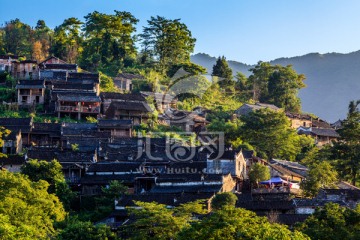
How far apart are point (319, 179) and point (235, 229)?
787 inches

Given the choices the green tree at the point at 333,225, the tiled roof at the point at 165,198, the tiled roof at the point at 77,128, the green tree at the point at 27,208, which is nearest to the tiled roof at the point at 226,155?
the tiled roof at the point at 165,198

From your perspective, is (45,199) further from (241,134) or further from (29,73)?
(29,73)

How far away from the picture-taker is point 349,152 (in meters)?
49.3

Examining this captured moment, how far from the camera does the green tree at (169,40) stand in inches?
3088

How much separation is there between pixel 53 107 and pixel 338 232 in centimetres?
3633

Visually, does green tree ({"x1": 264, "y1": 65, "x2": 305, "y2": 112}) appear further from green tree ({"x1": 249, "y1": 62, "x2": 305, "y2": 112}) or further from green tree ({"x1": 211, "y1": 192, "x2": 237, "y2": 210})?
green tree ({"x1": 211, "y1": 192, "x2": 237, "y2": 210})

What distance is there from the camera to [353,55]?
11262 centimetres

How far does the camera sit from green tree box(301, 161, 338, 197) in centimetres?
4500

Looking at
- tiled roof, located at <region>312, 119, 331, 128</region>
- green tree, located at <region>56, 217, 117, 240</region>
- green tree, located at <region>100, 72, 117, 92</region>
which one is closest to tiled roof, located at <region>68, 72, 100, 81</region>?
green tree, located at <region>100, 72, 117, 92</region>

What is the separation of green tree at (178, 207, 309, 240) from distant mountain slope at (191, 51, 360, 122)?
75.8 m

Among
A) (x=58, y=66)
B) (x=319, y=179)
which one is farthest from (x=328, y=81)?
(x=319, y=179)

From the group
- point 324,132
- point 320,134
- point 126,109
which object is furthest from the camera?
point 324,132

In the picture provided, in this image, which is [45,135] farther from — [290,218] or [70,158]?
[290,218]

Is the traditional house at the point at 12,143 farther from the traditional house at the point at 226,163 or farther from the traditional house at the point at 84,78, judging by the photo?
the traditional house at the point at 226,163
